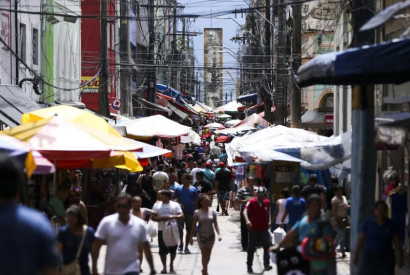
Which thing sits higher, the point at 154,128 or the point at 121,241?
the point at 154,128

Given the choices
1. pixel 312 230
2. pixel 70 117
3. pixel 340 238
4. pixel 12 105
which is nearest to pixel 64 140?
pixel 70 117

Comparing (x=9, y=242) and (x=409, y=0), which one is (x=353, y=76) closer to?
(x=409, y=0)

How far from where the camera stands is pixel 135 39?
61688 millimetres

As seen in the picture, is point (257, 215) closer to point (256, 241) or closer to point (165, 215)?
point (256, 241)

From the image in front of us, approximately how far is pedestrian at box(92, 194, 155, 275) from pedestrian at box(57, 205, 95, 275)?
0.56ft

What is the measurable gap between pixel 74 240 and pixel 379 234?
407 cm

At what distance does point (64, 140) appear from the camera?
1220cm

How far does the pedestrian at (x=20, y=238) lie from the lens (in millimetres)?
5684

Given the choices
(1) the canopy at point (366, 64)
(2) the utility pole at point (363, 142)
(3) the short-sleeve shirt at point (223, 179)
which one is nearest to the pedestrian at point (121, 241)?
(1) the canopy at point (366, 64)

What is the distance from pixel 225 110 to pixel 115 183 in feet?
217

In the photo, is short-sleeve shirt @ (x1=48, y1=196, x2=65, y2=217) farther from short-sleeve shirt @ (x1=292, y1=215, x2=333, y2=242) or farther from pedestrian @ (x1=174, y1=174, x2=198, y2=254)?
pedestrian @ (x1=174, y1=174, x2=198, y2=254)

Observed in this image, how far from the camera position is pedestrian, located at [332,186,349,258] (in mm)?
16531

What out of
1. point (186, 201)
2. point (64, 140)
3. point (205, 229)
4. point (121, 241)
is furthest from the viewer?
point (186, 201)

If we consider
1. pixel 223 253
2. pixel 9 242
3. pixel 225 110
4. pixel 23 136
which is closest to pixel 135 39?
pixel 225 110
